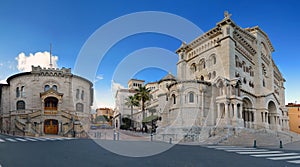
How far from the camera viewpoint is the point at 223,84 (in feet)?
98.4

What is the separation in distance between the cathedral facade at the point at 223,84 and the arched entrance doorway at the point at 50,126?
16.9 meters

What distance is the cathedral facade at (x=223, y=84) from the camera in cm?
2962

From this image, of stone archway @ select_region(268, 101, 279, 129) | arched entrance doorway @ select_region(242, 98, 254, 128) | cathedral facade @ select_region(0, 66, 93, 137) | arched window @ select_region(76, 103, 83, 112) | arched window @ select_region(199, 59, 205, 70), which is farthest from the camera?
arched window @ select_region(76, 103, 83, 112)

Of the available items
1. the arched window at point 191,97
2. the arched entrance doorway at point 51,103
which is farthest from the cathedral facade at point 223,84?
the arched entrance doorway at point 51,103

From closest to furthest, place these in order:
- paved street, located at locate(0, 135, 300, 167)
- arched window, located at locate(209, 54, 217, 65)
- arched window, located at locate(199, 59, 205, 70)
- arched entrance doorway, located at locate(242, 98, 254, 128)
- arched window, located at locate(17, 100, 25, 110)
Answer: paved street, located at locate(0, 135, 300, 167)
arched window, located at locate(209, 54, 217, 65)
arched entrance doorway, located at locate(242, 98, 254, 128)
arched window, located at locate(199, 59, 205, 70)
arched window, located at locate(17, 100, 25, 110)

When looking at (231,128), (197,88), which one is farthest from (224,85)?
(231,128)

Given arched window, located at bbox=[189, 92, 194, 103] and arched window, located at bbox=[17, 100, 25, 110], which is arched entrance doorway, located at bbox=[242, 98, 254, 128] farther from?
arched window, located at bbox=[17, 100, 25, 110]

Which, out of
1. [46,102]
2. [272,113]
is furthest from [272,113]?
[46,102]

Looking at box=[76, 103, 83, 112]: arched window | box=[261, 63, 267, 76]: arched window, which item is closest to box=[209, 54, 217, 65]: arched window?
box=[261, 63, 267, 76]: arched window

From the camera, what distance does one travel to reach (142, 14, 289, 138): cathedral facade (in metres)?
29.6

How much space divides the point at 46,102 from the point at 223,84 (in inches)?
1110

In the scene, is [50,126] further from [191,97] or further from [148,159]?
[148,159]

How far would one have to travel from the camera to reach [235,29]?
33.2 meters

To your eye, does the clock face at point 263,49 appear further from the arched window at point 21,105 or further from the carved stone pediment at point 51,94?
the arched window at point 21,105
